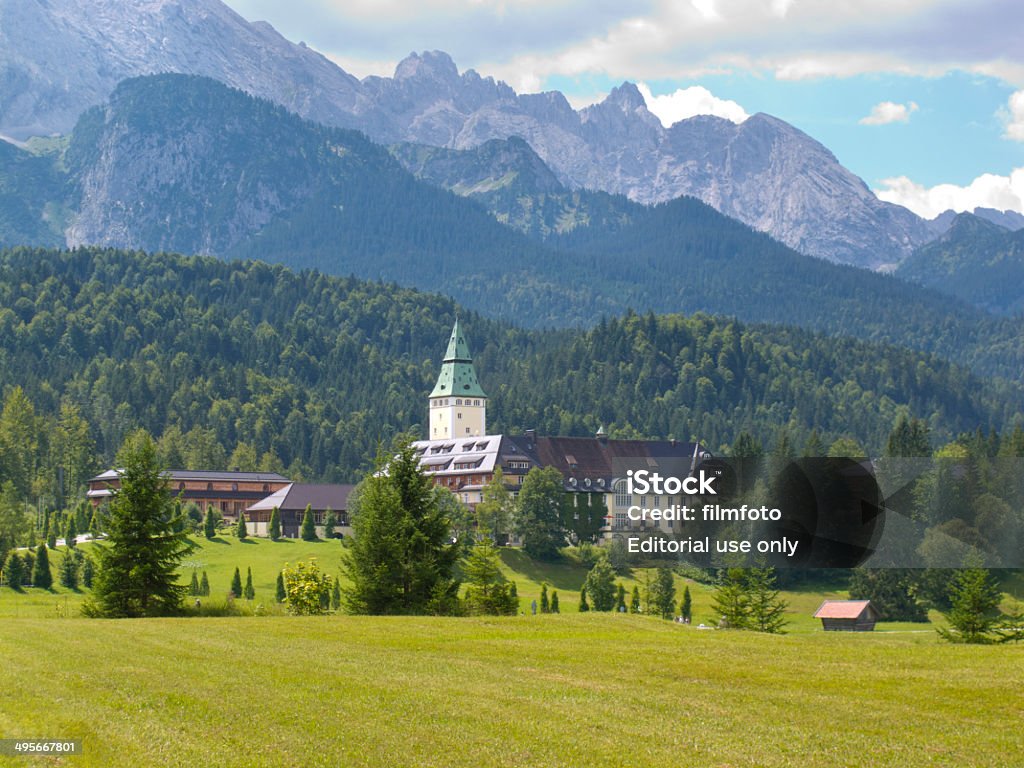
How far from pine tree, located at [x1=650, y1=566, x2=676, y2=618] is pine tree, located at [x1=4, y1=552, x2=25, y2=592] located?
172 feet

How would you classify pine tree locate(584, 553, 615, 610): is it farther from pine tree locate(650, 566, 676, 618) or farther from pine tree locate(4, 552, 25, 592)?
pine tree locate(4, 552, 25, 592)

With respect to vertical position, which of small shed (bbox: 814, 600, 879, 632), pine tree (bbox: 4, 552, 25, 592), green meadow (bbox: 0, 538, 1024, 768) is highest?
green meadow (bbox: 0, 538, 1024, 768)

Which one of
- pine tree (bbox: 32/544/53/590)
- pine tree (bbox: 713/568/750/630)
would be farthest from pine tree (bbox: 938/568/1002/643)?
pine tree (bbox: 32/544/53/590)

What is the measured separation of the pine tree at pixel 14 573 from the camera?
13138cm

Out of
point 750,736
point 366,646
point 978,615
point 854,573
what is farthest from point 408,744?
point 854,573

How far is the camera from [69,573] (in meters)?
136

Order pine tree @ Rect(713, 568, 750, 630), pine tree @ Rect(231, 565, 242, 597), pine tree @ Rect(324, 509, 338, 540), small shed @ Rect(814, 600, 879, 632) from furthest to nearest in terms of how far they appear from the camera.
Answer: pine tree @ Rect(324, 509, 338, 540) < pine tree @ Rect(231, 565, 242, 597) < small shed @ Rect(814, 600, 879, 632) < pine tree @ Rect(713, 568, 750, 630)

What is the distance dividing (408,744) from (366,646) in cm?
1978

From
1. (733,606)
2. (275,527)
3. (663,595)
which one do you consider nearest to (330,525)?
(275,527)

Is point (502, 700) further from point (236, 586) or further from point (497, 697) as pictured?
point (236, 586)

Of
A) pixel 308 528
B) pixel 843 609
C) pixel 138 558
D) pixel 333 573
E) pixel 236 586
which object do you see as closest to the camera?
pixel 138 558

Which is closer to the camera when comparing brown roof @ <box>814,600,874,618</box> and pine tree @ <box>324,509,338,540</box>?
brown roof @ <box>814,600,874,618</box>

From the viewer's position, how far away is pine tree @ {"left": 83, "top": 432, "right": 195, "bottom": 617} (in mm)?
76688

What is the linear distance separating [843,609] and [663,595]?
1556cm
